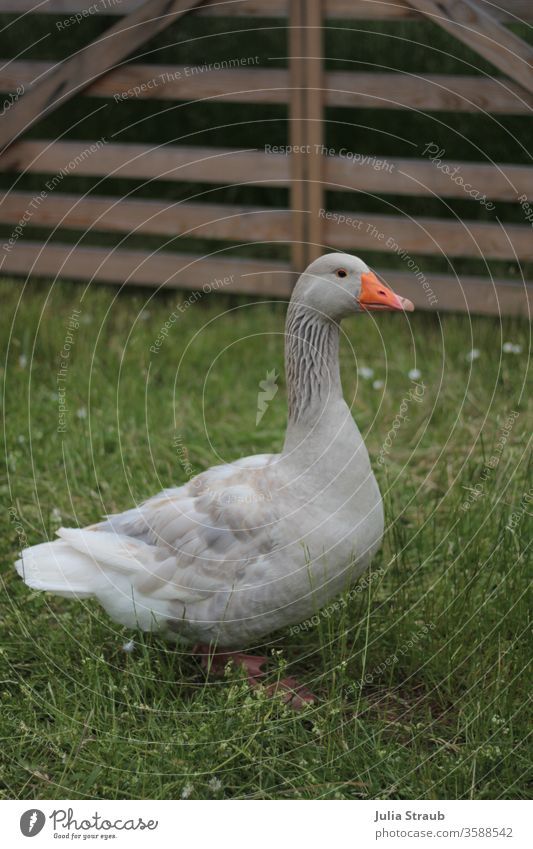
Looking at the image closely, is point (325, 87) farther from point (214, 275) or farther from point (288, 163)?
point (214, 275)

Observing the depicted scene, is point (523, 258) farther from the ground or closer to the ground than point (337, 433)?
farther from the ground

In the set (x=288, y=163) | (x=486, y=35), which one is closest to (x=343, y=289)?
(x=486, y=35)

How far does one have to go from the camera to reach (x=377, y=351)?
22.4 feet

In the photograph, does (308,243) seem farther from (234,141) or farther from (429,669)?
(429,669)

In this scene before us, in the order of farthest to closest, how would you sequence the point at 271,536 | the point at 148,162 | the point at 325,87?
the point at 148,162
the point at 325,87
the point at 271,536

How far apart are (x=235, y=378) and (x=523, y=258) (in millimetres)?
2083

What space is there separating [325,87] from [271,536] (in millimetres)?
3997

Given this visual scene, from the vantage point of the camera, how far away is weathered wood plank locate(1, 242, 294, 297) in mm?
7504

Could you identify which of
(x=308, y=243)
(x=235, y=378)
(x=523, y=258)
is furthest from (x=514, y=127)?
(x=235, y=378)

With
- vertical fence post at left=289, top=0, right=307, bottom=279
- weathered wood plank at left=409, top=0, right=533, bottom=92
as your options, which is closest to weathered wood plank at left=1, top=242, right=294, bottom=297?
vertical fence post at left=289, top=0, right=307, bottom=279

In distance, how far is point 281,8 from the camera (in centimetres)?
698
